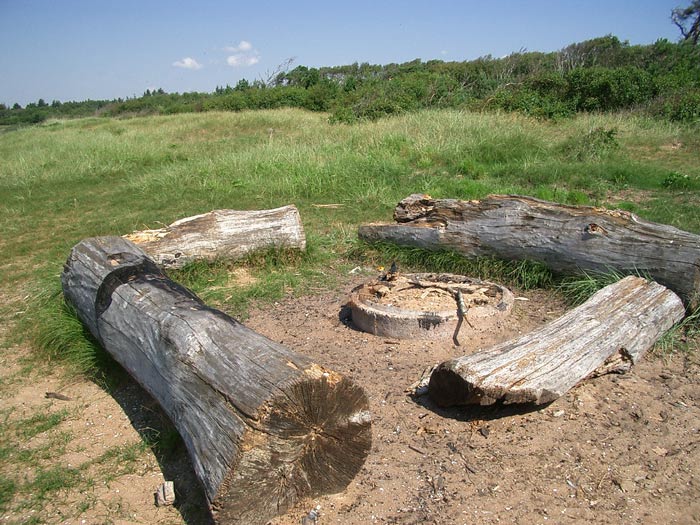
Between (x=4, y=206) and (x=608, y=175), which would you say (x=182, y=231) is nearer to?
(x=4, y=206)

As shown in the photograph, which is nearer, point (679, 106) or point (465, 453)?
point (465, 453)

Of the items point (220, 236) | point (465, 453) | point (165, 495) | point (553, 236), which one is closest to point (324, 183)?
point (220, 236)

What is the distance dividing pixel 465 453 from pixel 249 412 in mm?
1207

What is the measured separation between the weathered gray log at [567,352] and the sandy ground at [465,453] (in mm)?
170

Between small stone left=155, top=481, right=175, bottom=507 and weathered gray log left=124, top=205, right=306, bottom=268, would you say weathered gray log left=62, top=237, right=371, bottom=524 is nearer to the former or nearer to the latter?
small stone left=155, top=481, right=175, bottom=507

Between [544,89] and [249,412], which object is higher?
[544,89]

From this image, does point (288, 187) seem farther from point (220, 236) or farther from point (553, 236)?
point (553, 236)

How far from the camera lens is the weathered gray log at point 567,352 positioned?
2959 mm

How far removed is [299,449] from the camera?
7.83ft

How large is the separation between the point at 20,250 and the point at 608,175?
7.86m

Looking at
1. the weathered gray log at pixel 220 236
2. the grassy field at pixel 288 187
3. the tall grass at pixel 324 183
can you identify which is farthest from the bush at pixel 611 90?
the weathered gray log at pixel 220 236

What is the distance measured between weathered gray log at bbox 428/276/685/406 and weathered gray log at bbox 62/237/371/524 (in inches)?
28.2

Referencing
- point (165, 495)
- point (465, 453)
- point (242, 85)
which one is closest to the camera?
point (165, 495)

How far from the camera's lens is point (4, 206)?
348 inches
